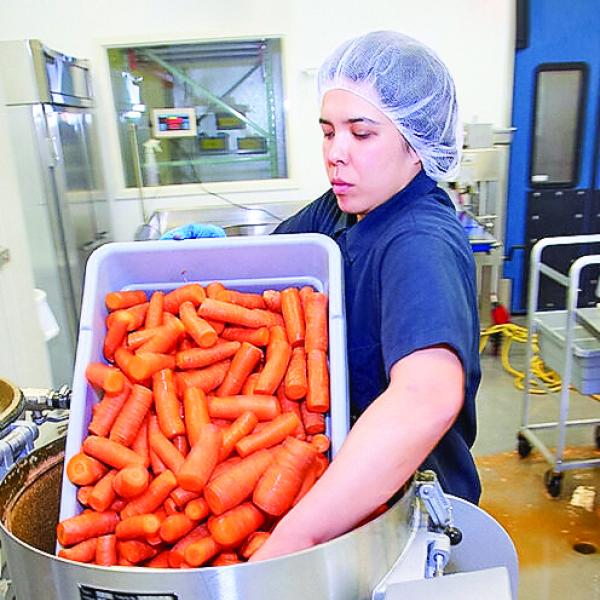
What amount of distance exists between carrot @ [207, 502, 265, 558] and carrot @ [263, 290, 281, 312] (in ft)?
1.09

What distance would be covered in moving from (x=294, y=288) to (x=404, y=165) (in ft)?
0.84

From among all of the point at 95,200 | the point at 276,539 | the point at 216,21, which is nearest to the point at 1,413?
the point at 276,539

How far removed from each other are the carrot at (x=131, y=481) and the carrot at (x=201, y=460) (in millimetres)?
46

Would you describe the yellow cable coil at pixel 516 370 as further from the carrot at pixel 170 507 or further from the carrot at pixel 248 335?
the carrot at pixel 170 507

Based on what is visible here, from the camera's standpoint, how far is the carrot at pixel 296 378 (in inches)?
32.0

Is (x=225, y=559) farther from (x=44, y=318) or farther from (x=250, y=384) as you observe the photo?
(x=44, y=318)

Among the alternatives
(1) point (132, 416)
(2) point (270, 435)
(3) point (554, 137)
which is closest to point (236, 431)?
(2) point (270, 435)

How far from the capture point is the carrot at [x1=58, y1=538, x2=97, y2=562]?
2.21ft

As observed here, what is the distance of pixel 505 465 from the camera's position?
244cm

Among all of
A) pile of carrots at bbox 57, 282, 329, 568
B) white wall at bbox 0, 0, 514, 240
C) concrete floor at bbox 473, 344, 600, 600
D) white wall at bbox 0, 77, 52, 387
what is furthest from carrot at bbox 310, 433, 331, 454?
white wall at bbox 0, 0, 514, 240

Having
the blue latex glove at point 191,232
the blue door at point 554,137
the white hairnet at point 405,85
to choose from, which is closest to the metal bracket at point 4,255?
the blue latex glove at point 191,232

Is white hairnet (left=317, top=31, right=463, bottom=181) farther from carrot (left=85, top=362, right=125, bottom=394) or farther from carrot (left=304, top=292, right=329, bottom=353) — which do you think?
carrot (left=85, top=362, right=125, bottom=394)

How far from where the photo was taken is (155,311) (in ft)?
2.95

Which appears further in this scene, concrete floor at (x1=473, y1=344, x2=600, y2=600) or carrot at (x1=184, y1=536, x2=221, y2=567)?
concrete floor at (x1=473, y1=344, x2=600, y2=600)
